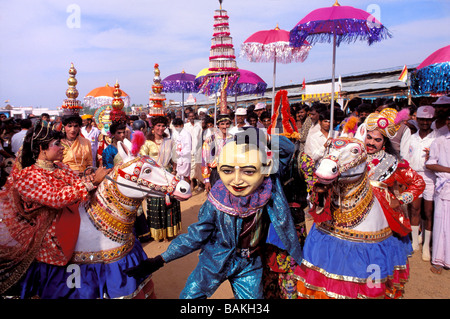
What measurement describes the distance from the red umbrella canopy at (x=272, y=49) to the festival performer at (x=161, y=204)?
373 centimetres

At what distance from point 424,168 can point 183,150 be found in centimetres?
493

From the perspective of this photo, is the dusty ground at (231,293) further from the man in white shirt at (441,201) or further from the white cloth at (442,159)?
the white cloth at (442,159)

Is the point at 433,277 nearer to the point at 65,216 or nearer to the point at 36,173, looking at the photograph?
the point at 65,216

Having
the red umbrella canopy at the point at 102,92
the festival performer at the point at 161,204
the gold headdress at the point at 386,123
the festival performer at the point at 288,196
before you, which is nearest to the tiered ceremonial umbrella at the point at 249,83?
the festival performer at the point at 161,204

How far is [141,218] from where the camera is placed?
17.1 ft

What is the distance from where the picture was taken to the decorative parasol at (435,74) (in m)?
5.04

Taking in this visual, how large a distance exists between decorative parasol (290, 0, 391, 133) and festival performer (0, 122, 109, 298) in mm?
4776

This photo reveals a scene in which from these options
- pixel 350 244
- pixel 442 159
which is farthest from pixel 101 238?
pixel 442 159

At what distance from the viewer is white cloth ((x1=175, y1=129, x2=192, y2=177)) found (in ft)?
24.8

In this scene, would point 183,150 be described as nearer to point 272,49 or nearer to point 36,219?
point 272,49

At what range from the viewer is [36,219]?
2.74m

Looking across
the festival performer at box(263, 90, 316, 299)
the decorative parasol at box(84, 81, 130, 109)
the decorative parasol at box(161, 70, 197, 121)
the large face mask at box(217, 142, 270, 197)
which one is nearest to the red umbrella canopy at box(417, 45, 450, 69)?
the festival performer at box(263, 90, 316, 299)

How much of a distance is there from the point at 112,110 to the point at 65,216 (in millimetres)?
4581

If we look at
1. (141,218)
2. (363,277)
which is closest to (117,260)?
(363,277)
